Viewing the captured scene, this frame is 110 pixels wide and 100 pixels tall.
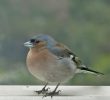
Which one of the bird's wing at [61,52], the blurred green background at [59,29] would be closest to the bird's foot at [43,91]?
the bird's wing at [61,52]

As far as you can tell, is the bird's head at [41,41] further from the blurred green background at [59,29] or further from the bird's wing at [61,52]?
the blurred green background at [59,29]

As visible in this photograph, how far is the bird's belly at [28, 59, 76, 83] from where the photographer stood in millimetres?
3590

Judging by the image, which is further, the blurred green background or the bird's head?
the blurred green background

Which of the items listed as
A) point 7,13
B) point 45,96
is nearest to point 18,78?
point 7,13

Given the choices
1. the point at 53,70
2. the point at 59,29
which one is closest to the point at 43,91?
the point at 53,70

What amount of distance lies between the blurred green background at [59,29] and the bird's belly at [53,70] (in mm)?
557

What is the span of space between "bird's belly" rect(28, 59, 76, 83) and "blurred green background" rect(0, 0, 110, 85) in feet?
1.83

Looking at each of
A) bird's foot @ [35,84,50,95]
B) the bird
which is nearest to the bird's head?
the bird

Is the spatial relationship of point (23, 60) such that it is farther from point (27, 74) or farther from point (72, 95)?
point (72, 95)

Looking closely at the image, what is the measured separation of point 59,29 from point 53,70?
0.91 metres

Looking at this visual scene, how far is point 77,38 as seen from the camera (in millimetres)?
4488

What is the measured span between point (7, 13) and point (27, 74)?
0.34 m

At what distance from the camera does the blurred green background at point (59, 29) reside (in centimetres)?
430

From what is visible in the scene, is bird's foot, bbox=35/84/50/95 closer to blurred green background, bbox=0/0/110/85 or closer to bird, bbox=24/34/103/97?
bird, bbox=24/34/103/97
